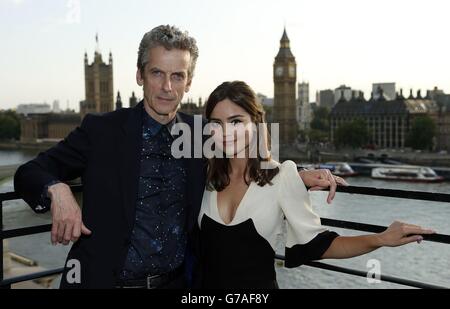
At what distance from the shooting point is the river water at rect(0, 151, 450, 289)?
9.35 meters

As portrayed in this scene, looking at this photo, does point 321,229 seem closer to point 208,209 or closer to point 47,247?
point 208,209

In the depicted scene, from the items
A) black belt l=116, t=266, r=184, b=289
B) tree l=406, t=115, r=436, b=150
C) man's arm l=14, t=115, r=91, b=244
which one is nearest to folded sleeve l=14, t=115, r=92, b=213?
man's arm l=14, t=115, r=91, b=244

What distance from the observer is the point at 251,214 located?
1262 mm

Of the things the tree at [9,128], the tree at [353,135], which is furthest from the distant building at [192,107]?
the tree at [9,128]

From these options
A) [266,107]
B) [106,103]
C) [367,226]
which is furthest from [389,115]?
[367,226]

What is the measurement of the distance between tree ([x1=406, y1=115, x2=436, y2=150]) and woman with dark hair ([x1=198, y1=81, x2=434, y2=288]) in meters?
37.0

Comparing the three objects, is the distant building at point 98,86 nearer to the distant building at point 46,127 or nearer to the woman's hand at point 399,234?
the distant building at point 46,127

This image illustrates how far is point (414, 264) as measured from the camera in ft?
32.9

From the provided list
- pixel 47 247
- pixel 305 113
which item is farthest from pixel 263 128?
pixel 305 113

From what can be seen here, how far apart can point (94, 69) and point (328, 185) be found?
175 ft

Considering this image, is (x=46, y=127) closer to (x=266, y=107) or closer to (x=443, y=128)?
(x=266, y=107)

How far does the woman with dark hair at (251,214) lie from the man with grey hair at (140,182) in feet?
0.17

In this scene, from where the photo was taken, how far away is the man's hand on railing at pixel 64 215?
43.3 inches

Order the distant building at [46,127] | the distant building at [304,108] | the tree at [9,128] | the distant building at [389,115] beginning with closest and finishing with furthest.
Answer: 1. the distant building at [389,115]
2. the distant building at [46,127]
3. the tree at [9,128]
4. the distant building at [304,108]
